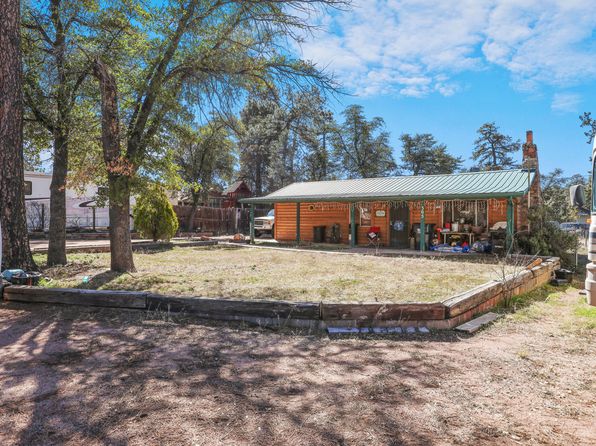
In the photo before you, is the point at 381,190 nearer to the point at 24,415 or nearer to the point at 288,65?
the point at 288,65

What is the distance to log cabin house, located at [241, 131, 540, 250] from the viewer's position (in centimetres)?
1338

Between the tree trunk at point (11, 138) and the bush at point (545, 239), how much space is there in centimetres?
1249

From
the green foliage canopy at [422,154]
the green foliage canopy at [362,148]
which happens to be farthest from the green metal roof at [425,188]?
the green foliage canopy at [422,154]

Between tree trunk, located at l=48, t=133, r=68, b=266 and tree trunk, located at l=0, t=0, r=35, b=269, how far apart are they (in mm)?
2026

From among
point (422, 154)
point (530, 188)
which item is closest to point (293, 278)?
point (530, 188)

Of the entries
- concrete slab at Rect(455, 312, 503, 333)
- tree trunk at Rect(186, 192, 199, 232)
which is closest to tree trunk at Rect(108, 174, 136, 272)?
concrete slab at Rect(455, 312, 503, 333)

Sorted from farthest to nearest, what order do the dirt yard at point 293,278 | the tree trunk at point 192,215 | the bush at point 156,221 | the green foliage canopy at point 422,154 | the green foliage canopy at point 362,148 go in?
1. the green foliage canopy at point 422,154
2. the green foliage canopy at point 362,148
3. the tree trunk at point 192,215
4. the bush at point 156,221
5. the dirt yard at point 293,278

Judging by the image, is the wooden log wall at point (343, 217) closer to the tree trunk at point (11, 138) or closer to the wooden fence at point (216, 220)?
the wooden fence at point (216, 220)

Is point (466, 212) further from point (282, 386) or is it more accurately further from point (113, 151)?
point (282, 386)

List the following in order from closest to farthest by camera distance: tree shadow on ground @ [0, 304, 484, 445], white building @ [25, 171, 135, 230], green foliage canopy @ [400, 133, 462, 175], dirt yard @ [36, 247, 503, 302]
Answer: tree shadow on ground @ [0, 304, 484, 445] → dirt yard @ [36, 247, 503, 302] → white building @ [25, 171, 135, 230] → green foliage canopy @ [400, 133, 462, 175]

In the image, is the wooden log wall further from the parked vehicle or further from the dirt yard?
the dirt yard

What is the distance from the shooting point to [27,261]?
6879 millimetres

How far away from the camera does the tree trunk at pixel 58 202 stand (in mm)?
8871

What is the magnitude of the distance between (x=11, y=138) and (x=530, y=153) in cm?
1482
